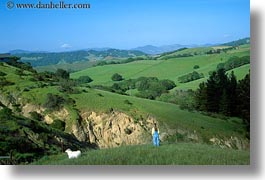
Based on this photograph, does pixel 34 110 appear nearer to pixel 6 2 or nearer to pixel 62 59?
pixel 62 59

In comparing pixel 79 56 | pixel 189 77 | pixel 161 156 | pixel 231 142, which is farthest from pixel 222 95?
pixel 79 56

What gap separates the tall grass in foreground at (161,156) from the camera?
31.0ft

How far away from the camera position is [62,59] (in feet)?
33.2

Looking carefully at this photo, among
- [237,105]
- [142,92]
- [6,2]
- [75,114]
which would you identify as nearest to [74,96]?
[75,114]

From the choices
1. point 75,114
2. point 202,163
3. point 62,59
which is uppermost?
point 62,59

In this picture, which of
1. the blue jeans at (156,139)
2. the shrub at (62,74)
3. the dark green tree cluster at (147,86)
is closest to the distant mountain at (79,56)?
the shrub at (62,74)

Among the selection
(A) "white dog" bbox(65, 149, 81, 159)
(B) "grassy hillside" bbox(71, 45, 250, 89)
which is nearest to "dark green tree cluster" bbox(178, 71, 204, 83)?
(B) "grassy hillside" bbox(71, 45, 250, 89)

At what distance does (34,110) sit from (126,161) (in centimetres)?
150

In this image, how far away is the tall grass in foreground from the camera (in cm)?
946

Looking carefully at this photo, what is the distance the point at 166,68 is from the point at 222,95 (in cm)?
89

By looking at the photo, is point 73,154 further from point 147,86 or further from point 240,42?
point 240,42

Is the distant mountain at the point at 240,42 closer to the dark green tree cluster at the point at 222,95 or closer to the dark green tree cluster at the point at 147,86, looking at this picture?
the dark green tree cluster at the point at 222,95

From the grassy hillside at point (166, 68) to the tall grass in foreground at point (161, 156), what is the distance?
94 centimetres

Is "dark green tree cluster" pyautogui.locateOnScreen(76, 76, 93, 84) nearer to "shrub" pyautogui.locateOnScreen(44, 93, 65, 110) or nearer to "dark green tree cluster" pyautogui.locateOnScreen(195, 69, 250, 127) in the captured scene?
"shrub" pyautogui.locateOnScreen(44, 93, 65, 110)
